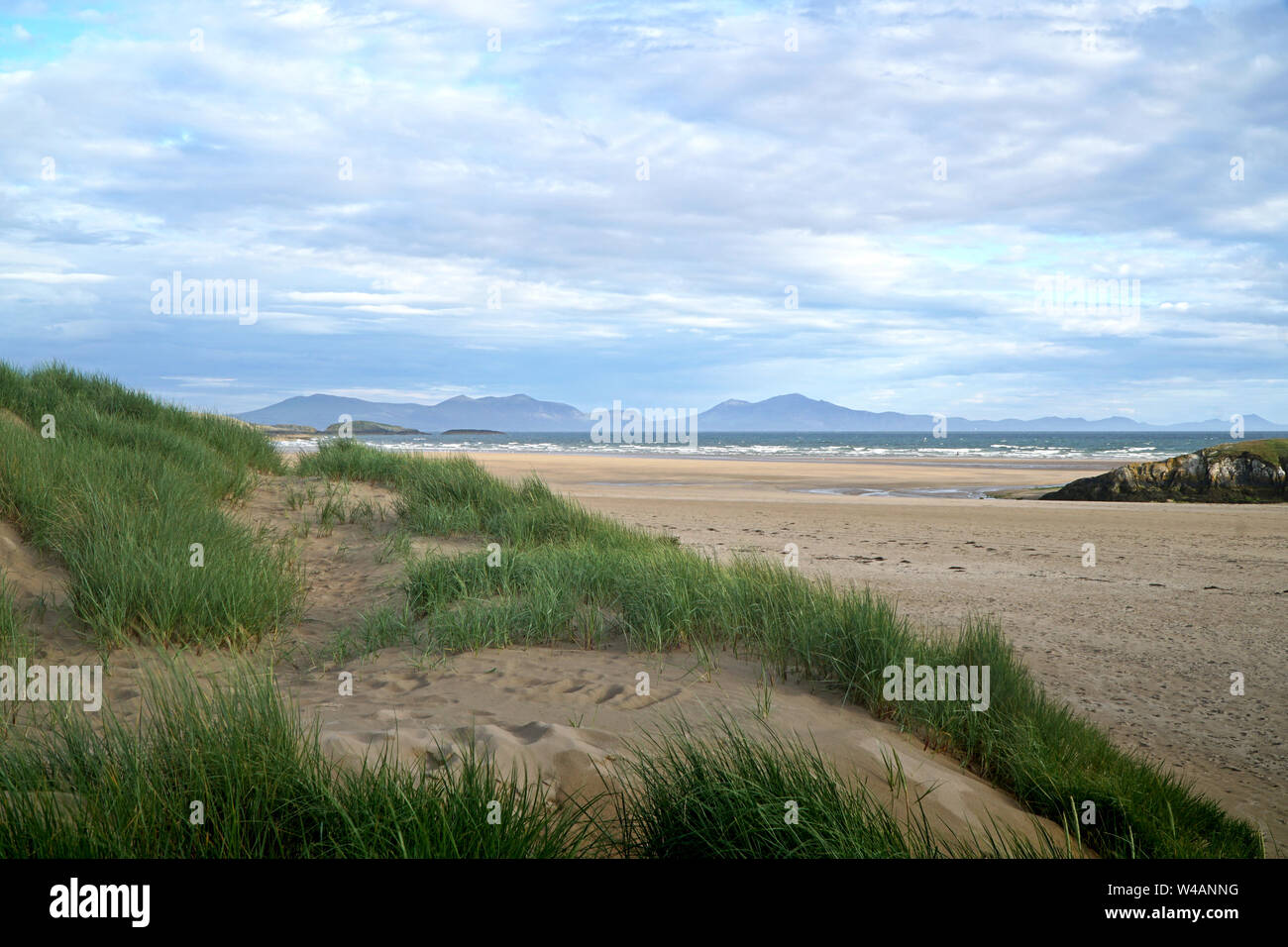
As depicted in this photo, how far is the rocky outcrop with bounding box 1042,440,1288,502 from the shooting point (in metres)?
18.2

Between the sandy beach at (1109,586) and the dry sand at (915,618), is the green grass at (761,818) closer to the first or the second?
the dry sand at (915,618)

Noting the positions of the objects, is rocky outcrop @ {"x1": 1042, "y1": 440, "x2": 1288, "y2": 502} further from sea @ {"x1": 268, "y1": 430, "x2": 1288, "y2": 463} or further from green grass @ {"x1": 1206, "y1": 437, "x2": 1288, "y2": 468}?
sea @ {"x1": 268, "y1": 430, "x2": 1288, "y2": 463}

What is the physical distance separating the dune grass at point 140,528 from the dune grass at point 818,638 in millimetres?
1049

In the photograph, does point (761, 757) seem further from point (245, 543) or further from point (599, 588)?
point (245, 543)

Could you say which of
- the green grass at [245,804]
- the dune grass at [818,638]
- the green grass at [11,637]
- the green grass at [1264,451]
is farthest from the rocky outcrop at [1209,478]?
the green grass at [11,637]

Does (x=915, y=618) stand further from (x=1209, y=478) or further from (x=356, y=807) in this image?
(x=1209, y=478)

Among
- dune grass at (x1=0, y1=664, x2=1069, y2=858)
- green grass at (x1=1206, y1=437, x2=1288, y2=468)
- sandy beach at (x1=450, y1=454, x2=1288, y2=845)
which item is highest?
green grass at (x1=1206, y1=437, x2=1288, y2=468)

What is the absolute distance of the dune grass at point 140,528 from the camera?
17.0ft

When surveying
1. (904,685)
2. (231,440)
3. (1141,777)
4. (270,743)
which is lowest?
(1141,777)

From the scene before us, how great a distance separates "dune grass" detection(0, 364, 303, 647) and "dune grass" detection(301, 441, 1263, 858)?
1.05 m

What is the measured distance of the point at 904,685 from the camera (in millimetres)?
4539

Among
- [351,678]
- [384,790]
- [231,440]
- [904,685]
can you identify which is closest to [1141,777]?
[904,685]

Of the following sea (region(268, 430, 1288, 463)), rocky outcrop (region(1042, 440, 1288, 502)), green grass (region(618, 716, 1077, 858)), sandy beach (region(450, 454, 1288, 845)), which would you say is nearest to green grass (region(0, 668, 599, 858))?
green grass (region(618, 716, 1077, 858))

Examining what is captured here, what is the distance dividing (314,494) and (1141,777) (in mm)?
9399
